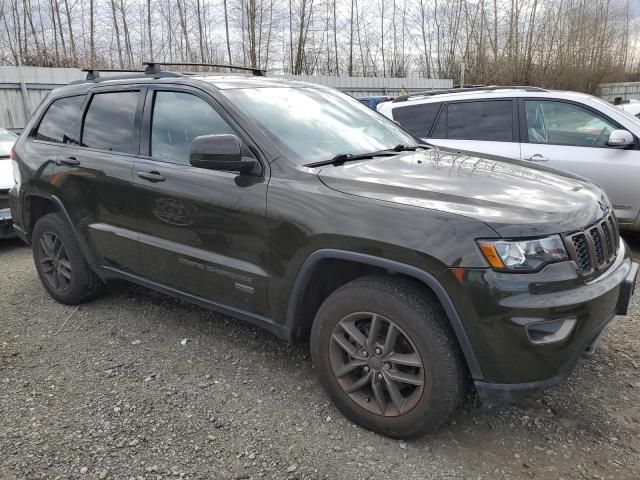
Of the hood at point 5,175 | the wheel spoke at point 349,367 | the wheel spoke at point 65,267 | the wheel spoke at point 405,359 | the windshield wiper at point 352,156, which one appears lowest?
the wheel spoke at point 349,367

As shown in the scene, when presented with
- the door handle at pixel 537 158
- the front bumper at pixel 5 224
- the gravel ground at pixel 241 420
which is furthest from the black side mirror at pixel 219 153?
the front bumper at pixel 5 224

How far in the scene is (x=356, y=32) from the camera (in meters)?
20.5

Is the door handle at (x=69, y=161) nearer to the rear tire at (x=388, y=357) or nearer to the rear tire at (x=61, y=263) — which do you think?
the rear tire at (x=61, y=263)

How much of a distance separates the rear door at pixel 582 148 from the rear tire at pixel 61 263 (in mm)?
4384

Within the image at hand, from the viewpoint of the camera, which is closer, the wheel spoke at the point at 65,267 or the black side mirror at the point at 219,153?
the black side mirror at the point at 219,153

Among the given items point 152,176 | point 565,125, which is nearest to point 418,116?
point 565,125

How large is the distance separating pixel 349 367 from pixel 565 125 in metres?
4.18

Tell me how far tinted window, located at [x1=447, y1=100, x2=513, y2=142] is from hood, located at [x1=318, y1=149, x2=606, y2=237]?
9.24 feet

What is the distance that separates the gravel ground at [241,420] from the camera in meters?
2.37

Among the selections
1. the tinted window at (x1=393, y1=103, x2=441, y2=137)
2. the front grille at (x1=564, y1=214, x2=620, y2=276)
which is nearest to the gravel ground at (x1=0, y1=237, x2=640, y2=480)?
the front grille at (x1=564, y1=214, x2=620, y2=276)

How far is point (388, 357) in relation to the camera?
2445 millimetres

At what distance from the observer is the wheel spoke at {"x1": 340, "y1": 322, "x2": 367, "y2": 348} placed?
98.8 inches

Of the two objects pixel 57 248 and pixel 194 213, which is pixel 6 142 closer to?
pixel 57 248

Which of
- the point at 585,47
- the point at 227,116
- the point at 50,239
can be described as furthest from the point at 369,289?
the point at 585,47
